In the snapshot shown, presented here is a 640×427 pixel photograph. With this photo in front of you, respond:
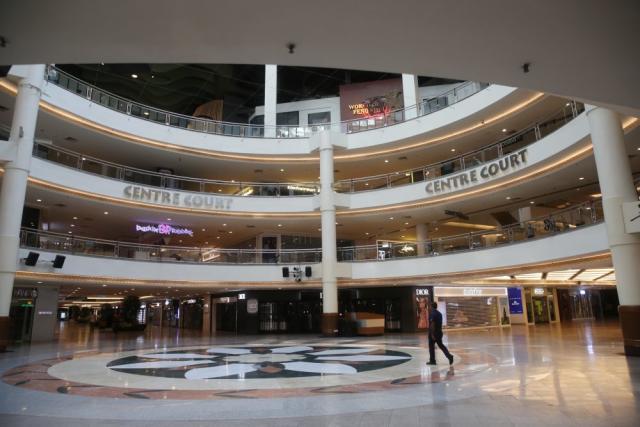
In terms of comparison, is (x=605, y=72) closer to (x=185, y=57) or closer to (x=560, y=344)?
(x=185, y=57)

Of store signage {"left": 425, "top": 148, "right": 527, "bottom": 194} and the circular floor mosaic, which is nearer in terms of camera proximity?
the circular floor mosaic

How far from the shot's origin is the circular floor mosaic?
8.69 metres

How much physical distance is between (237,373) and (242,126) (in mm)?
19700

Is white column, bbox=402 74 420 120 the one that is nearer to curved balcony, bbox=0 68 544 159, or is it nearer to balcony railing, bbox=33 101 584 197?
curved balcony, bbox=0 68 544 159

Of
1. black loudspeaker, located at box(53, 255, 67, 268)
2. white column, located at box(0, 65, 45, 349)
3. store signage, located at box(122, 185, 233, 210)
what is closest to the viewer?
white column, located at box(0, 65, 45, 349)

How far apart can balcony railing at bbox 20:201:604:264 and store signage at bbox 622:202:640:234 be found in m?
3.18

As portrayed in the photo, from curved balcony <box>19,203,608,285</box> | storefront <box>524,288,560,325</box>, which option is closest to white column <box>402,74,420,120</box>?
curved balcony <box>19,203,608,285</box>

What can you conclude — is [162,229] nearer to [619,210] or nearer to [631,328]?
[619,210]

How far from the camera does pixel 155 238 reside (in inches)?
1215

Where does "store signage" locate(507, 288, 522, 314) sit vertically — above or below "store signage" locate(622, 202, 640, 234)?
below

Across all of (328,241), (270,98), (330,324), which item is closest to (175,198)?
(328,241)

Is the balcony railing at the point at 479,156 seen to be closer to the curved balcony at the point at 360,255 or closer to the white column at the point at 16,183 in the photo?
Answer: the curved balcony at the point at 360,255

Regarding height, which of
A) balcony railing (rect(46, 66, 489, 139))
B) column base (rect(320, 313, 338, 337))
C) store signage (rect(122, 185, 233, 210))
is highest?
balcony railing (rect(46, 66, 489, 139))

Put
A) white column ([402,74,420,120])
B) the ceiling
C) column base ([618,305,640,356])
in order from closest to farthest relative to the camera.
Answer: column base ([618,305,640,356])
white column ([402,74,420,120])
the ceiling
